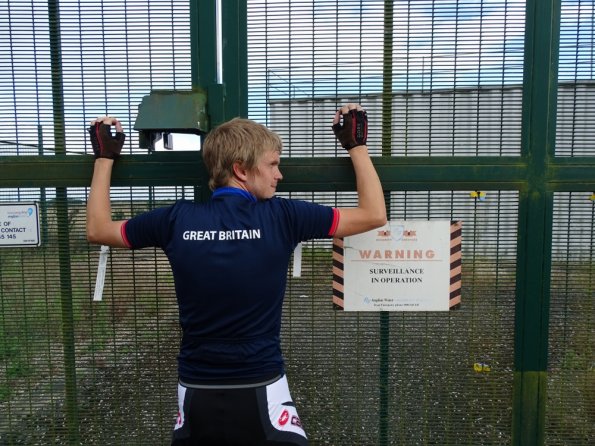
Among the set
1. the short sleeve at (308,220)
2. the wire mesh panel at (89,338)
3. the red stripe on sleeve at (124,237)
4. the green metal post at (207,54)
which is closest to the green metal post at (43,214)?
the wire mesh panel at (89,338)

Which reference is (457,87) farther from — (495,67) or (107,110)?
(107,110)

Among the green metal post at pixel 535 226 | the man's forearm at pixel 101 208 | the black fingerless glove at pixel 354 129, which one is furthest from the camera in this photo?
the green metal post at pixel 535 226

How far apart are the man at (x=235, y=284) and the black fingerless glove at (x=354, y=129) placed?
1.51 feet

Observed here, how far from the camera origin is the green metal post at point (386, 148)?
2629 mm

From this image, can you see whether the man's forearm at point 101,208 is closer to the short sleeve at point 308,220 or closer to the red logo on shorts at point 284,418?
the short sleeve at point 308,220

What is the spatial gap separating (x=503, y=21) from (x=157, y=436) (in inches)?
114

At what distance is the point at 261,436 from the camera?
1956 mm

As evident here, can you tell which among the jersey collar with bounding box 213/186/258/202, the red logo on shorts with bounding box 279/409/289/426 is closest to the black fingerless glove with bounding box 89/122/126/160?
the jersey collar with bounding box 213/186/258/202

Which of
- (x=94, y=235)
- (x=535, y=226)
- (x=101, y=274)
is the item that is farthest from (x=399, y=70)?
(x=101, y=274)

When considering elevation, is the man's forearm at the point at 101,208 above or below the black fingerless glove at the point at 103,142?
below

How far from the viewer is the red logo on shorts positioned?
2002 millimetres

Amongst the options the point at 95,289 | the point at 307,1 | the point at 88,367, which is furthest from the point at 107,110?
the point at 88,367

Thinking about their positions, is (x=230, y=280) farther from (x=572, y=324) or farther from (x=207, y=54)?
(x=572, y=324)

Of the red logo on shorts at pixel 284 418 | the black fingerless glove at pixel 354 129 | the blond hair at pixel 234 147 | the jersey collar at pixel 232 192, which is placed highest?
the black fingerless glove at pixel 354 129
